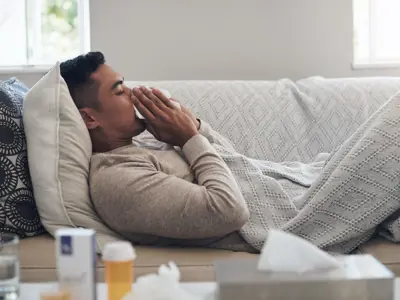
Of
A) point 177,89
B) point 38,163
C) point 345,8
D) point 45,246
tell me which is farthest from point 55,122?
point 345,8

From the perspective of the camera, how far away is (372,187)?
141 cm

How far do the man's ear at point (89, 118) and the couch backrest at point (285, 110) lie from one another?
49 cm

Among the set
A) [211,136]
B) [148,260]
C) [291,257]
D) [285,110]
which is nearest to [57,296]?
[291,257]

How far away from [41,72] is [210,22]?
0.82m

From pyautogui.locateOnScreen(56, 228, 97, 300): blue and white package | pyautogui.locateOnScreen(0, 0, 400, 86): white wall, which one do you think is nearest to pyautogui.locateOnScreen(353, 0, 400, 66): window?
pyautogui.locateOnScreen(0, 0, 400, 86): white wall

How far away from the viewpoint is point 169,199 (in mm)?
1396

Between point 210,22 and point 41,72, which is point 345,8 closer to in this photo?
point 210,22

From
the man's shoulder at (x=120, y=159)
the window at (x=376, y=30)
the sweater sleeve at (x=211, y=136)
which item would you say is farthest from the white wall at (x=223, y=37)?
the man's shoulder at (x=120, y=159)

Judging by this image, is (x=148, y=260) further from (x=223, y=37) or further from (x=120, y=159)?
(x=223, y=37)

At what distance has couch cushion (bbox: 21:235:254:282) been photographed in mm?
1318

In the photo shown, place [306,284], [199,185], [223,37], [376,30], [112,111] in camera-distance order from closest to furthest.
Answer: [306,284]
[199,185]
[112,111]
[223,37]
[376,30]

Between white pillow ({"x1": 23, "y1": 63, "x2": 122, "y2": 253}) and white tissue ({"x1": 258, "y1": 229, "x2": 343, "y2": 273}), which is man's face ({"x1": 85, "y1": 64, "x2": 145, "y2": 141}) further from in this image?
white tissue ({"x1": 258, "y1": 229, "x2": 343, "y2": 273})

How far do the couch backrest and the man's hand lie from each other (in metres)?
0.37

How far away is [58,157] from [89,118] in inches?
5.9
